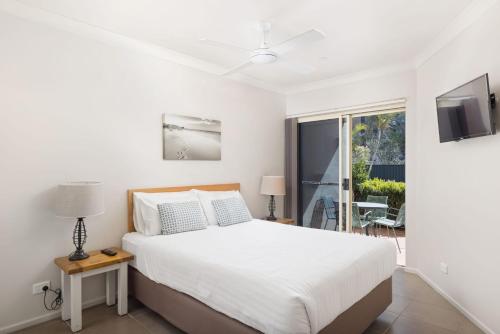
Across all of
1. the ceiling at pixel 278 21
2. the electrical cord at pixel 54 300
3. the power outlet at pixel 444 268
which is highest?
the ceiling at pixel 278 21

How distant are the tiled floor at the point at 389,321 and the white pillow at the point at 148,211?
29.2 inches

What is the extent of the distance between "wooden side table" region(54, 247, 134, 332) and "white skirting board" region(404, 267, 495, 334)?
10.1 feet

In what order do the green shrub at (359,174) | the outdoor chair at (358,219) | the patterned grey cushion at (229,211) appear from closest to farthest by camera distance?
the patterned grey cushion at (229,211)
the outdoor chair at (358,219)
the green shrub at (359,174)

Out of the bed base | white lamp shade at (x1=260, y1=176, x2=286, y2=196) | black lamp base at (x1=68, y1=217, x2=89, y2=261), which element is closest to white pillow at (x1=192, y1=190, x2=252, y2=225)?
white lamp shade at (x1=260, y1=176, x2=286, y2=196)

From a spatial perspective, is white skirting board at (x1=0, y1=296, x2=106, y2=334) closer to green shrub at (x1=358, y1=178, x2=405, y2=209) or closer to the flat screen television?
the flat screen television

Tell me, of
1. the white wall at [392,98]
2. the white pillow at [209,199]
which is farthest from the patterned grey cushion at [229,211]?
the white wall at [392,98]

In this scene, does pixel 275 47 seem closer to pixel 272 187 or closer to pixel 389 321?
pixel 272 187

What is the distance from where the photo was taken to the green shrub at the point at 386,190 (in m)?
5.98

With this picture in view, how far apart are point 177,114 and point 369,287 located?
8.98ft

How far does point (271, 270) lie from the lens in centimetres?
198

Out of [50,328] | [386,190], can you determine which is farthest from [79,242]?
[386,190]

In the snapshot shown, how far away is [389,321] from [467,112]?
1.93 metres

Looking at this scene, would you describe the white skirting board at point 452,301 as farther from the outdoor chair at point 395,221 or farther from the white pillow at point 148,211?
the white pillow at point 148,211

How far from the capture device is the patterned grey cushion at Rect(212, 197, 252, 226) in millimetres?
3543
